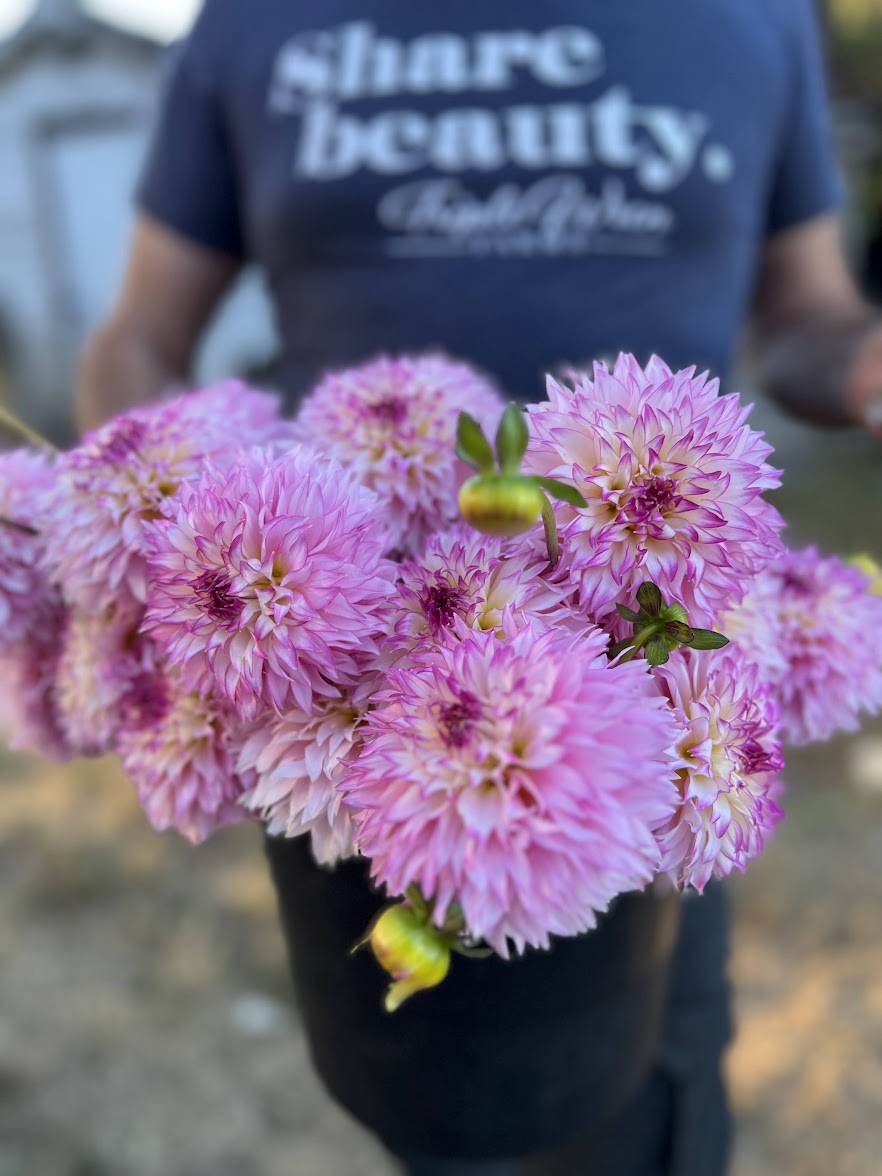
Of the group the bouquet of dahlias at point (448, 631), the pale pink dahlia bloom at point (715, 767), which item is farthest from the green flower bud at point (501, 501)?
the pale pink dahlia bloom at point (715, 767)

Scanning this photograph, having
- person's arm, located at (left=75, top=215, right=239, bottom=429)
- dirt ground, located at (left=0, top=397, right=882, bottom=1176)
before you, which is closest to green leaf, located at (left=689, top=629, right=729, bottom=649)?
person's arm, located at (left=75, top=215, right=239, bottom=429)

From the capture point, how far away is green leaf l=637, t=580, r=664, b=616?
33cm

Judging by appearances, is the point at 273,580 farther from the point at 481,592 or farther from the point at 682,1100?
the point at 682,1100

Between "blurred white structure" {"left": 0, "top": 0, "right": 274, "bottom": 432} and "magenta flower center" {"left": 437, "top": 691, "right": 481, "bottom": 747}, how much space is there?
3.32 metres

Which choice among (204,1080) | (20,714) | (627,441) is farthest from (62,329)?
(627,441)

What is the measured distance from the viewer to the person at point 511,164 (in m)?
0.89

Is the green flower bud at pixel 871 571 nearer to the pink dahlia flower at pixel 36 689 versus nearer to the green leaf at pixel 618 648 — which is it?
the green leaf at pixel 618 648

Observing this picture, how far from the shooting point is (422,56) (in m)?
0.90

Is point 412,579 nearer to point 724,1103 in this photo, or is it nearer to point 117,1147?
point 724,1103

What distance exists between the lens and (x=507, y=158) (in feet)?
2.91

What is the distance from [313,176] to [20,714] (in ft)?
1.89

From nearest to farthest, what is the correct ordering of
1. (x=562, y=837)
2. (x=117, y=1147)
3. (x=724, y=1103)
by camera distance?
1. (x=562, y=837)
2. (x=724, y=1103)
3. (x=117, y=1147)

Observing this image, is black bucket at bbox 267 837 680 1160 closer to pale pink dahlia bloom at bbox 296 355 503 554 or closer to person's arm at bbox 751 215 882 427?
pale pink dahlia bloom at bbox 296 355 503 554

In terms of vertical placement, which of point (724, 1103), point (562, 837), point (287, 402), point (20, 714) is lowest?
point (724, 1103)
